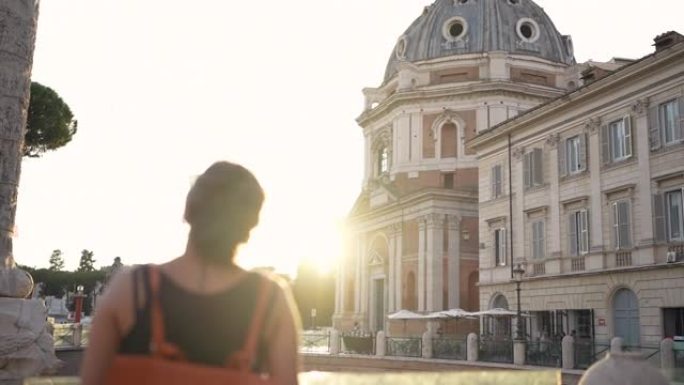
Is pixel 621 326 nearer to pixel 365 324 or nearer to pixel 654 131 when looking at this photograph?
pixel 654 131

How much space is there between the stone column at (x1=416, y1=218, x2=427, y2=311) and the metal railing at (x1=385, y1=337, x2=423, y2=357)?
905 cm

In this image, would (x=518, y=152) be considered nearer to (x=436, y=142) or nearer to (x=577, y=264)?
(x=577, y=264)

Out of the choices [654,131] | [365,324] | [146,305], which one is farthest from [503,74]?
[146,305]

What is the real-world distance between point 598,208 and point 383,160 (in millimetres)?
24931

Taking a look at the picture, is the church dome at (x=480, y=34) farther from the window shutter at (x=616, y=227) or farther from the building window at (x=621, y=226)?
the building window at (x=621, y=226)

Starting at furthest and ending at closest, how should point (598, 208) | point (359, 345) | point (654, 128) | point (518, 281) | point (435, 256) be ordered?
point (435, 256) < point (359, 345) < point (518, 281) < point (598, 208) < point (654, 128)

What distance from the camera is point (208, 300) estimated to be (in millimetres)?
2316

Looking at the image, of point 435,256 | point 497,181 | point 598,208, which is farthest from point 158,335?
point 435,256

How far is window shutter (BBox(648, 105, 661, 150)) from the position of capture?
24453 millimetres

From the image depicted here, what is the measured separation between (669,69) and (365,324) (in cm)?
2727

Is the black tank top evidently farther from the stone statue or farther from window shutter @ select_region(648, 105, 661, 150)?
window shutter @ select_region(648, 105, 661, 150)

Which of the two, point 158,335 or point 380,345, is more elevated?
point 158,335

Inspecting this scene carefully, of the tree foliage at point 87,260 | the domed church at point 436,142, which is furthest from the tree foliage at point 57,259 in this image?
the domed church at point 436,142

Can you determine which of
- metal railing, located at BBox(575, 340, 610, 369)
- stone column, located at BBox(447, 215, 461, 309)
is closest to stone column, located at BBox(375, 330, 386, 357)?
stone column, located at BBox(447, 215, 461, 309)
